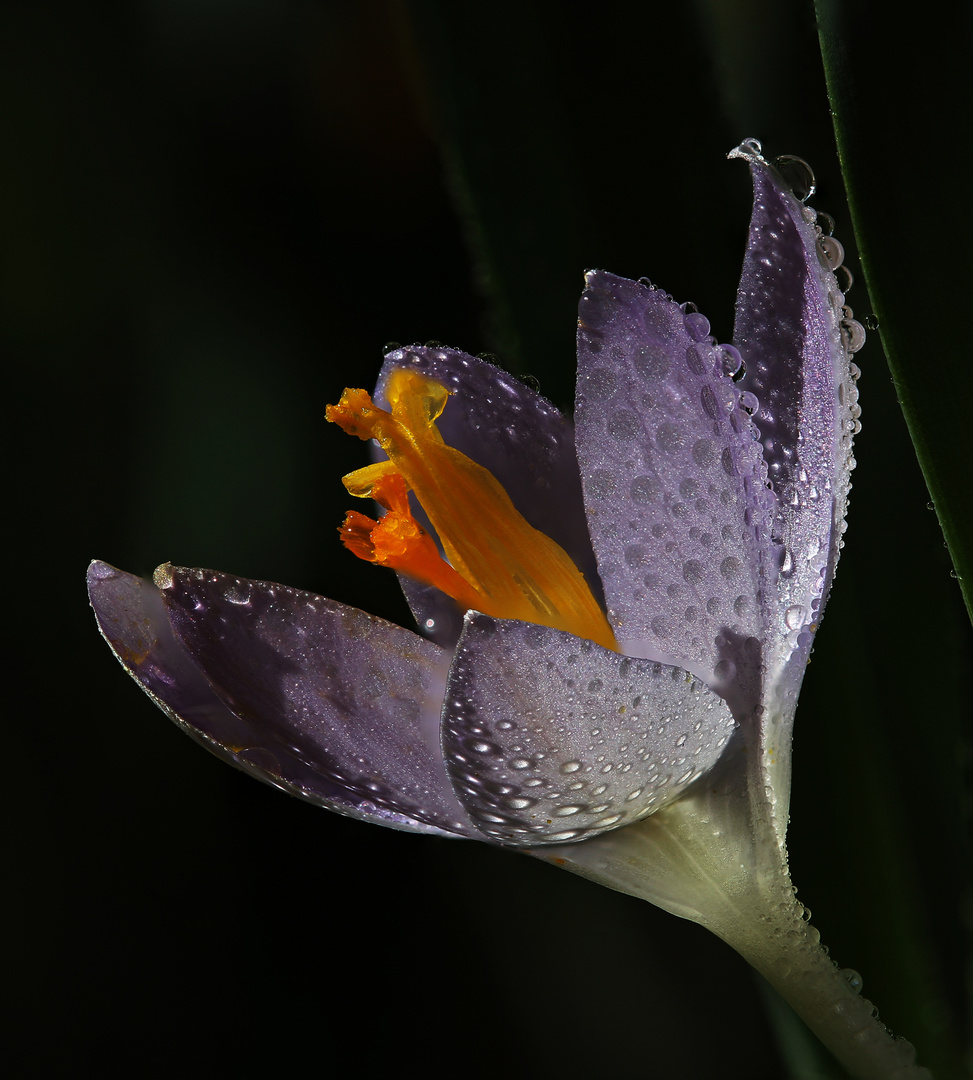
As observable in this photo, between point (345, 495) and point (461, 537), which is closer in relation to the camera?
point (461, 537)

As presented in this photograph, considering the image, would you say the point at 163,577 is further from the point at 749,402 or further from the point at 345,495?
the point at 345,495

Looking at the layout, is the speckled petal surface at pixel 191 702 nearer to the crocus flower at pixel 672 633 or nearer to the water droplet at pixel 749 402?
the crocus flower at pixel 672 633

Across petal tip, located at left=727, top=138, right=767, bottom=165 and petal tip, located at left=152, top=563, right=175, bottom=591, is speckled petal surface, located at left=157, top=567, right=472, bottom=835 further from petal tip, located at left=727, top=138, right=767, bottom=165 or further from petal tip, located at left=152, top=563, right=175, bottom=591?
petal tip, located at left=727, top=138, right=767, bottom=165

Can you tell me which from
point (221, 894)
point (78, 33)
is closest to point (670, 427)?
point (221, 894)

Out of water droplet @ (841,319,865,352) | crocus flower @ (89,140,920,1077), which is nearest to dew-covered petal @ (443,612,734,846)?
crocus flower @ (89,140,920,1077)

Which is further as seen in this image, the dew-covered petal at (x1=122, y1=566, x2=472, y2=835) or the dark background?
the dark background

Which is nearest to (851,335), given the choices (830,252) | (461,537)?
(830,252)

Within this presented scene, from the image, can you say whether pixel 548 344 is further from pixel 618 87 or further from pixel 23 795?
pixel 23 795
